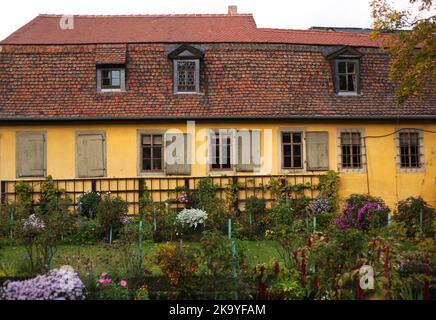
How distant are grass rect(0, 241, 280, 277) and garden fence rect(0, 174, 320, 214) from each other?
3650 mm

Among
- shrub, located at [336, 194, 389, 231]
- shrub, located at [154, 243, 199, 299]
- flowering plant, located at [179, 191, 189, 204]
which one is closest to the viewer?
shrub, located at [154, 243, 199, 299]

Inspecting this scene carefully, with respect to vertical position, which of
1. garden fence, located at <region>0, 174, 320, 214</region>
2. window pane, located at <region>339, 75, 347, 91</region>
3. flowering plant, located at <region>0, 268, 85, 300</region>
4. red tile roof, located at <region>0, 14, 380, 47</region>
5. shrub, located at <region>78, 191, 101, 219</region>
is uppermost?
red tile roof, located at <region>0, 14, 380, 47</region>

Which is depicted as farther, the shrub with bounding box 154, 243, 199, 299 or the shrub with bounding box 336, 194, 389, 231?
the shrub with bounding box 336, 194, 389, 231

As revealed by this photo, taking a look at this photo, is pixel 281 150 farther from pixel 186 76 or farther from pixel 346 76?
pixel 186 76

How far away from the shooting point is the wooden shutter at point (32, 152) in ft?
57.1

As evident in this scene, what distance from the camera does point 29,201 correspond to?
16.8 m

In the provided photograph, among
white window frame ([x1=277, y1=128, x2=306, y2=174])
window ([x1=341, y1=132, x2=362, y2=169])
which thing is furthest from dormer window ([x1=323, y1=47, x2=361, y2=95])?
white window frame ([x1=277, y1=128, x2=306, y2=174])

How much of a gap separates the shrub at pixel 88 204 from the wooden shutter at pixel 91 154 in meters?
1.01

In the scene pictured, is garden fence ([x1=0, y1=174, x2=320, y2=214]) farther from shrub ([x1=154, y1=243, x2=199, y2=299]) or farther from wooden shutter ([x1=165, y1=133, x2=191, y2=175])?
shrub ([x1=154, y1=243, x2=199, y2=299])

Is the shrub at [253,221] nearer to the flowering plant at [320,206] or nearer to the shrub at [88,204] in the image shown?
the flowering plant at [320,206]

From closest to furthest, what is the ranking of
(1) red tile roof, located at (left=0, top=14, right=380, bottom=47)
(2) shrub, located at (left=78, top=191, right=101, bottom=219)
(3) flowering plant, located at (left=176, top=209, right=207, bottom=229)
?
1. (3) flowering plant, located at (left=176, top=209, right=207, bottom=229)
2. (2) shrub, located at (left=78, top=191, right=101, bottom=219)
3. (1) red tile roof, located at (left=0, top=14, right=380, bottom=47)

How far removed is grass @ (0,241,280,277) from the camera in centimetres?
951

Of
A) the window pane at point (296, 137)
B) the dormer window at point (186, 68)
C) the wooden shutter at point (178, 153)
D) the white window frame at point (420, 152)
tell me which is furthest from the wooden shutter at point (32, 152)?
the white window frame at point (420, 152)
